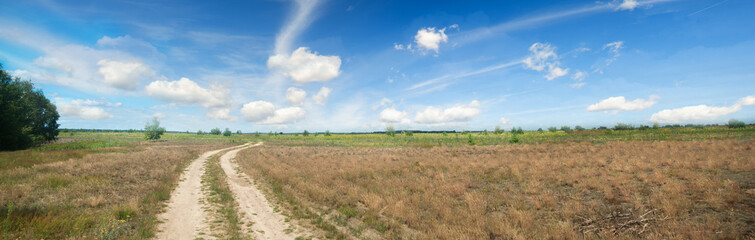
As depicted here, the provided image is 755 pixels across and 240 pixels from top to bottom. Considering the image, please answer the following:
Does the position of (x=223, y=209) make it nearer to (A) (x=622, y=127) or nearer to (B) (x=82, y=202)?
(B) (x=82, y=202)

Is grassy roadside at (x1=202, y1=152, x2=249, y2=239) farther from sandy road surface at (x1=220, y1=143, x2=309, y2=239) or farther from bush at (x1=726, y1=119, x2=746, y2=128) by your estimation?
bush at (x1=726, y1=119, x2=746, y2=128)

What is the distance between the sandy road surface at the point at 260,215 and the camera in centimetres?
827

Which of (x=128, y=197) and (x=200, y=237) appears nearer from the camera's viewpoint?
(x=200, y=237)

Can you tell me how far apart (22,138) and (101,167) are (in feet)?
110

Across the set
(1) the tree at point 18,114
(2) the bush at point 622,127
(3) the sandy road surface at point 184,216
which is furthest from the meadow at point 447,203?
(2) the bush at point 622,127

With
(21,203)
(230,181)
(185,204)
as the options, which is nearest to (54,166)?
(21,203)

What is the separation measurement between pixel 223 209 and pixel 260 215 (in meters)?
2.17

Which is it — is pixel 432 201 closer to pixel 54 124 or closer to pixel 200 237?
pixel 200 237

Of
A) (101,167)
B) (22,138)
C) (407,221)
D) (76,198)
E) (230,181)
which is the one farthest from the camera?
(22,138)

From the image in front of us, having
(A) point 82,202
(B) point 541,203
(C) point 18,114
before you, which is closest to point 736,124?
(B) point 541,203

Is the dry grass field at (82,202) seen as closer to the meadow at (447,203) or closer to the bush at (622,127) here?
the meadow at (447,203)

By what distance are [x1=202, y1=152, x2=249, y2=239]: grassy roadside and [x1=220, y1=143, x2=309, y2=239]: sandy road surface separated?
34 cm

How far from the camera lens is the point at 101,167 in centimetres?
1800

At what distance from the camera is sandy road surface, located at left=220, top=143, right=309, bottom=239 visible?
827 cm
